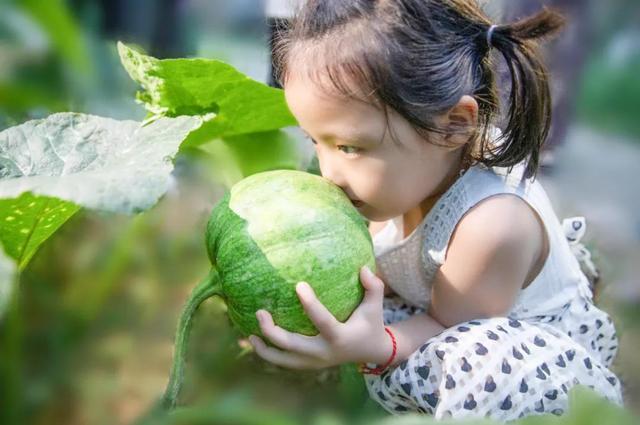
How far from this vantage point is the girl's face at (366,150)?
111cm

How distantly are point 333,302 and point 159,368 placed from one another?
0.25 metres

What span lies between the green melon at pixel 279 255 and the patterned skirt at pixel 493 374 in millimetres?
155

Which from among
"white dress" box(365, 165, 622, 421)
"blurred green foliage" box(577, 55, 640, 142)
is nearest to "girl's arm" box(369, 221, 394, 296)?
"white dress" box(365, 165, 622, 421)

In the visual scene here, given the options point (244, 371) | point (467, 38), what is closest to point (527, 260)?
point (467, 38)

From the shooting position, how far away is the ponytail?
1190 millimetres

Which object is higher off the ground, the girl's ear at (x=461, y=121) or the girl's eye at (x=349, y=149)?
the girl's ear at (x=461, y=121)

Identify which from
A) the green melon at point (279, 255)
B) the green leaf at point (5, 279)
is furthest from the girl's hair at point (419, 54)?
the green leaf at point (5, 279)

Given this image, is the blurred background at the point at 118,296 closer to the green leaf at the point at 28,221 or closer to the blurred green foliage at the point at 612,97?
the green leaf at the point at 28,221

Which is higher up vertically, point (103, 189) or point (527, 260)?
point (103, 189)

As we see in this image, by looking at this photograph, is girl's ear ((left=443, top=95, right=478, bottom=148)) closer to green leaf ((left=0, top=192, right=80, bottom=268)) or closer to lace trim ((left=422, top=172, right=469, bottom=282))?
lace trim ((left=422, top=172, right=469, bottom=282))

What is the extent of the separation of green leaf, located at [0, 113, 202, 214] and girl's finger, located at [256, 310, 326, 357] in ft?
0.79

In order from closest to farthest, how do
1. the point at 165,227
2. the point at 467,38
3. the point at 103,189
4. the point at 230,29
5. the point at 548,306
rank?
1. the point at 103,189
2. the point at 467,38
3. the point at 548,306
4. the point at 165,227
5. the point at 230,29

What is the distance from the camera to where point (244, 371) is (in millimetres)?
1344

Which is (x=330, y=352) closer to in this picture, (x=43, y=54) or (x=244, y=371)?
(x=244, y=371)
